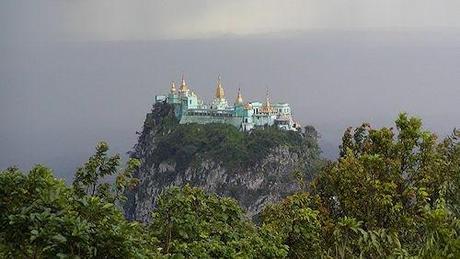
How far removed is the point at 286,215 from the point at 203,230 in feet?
8.31

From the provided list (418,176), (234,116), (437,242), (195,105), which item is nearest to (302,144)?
(234,116)

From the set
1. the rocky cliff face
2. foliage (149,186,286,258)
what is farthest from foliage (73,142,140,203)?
the rocky cliff face

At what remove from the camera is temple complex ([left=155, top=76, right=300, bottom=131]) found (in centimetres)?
8025

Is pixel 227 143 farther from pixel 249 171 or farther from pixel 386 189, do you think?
pixel 386 189

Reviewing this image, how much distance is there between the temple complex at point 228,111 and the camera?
3159 inches

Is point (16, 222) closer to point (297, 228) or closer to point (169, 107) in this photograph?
point (297, 228)

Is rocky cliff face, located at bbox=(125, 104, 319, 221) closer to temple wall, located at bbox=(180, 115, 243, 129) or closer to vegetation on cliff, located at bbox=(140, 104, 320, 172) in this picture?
vegetation on cliff, located at bbox=(140, 104, 320, 172)

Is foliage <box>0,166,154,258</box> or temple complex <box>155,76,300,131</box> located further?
temple complex <box>155,76,300,131</box>

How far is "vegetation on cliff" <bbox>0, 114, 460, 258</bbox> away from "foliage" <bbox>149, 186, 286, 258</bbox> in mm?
17

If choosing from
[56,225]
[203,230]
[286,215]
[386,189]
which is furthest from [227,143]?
[56,225]

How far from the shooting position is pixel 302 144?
7931 centimetres

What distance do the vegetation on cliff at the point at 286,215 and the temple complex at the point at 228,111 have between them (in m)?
66.2

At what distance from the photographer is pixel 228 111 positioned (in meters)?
81.2

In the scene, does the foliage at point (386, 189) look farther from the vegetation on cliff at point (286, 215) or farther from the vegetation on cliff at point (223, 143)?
the vegetation on cliff at point (223, 143)
